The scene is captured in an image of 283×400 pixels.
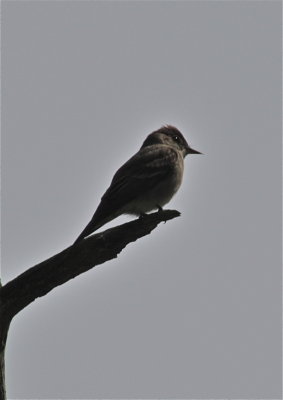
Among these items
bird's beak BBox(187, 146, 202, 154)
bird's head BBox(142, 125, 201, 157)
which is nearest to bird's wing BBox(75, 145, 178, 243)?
bird's head BBox(142, 125, 201, 157)

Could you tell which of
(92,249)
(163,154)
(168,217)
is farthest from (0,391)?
(163,154)

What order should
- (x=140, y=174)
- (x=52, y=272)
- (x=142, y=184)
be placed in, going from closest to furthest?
(x=52, y=272), (x=142, y=184), (x=140, y=174)

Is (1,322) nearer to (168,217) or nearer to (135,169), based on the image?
(168,217)

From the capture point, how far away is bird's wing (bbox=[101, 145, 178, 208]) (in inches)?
404

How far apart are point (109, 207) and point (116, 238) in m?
2.28

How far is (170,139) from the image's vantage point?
488 inches

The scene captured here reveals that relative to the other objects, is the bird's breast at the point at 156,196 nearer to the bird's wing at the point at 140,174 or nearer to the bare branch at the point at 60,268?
the bird's wing at the point at 140,174

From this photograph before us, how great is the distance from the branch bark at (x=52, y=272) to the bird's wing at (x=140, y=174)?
2.43 m

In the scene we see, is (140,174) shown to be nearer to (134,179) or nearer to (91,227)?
(134,179)

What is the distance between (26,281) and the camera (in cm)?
710

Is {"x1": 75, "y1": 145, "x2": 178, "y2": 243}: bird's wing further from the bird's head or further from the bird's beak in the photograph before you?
the bird's beak

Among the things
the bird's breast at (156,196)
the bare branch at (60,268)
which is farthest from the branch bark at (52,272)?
the bird's breast at (156,196)

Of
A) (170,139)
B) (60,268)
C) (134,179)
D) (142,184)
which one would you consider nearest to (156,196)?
(142,184)

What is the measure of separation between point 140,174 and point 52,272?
3843mm
